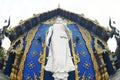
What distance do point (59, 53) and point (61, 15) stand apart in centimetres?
400

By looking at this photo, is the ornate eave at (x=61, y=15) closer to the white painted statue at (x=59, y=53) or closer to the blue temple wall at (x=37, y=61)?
the blue temple wall at (x=37, y=61)

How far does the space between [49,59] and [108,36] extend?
3.42 meters

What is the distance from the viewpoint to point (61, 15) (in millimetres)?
19750

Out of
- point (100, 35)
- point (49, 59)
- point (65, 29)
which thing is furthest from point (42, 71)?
point (100, 35)

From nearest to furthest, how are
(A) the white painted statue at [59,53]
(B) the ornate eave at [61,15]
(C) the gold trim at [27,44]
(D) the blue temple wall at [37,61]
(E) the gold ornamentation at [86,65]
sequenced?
1. (A) the white painted statue at [59,53]
2. (D) the blue temple wall at [37,61]
3. (C) the gold trim at [27,44]
4. (E) the gold ornamentation at [86,65]
5. (B) the ornate eave at [61,15]

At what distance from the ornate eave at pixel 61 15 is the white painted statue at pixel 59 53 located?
1.85 meters

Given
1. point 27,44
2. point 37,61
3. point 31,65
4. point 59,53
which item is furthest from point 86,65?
point 27,44

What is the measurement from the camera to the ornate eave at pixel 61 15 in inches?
728

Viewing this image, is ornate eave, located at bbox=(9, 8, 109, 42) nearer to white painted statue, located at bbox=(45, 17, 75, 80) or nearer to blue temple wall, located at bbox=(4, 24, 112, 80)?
blue temple wall, located at bbox=(4, 24, 112, 80)

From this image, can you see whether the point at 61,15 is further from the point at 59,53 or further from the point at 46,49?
the point at 59,53

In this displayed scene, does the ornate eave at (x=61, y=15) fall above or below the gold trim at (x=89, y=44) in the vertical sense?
above

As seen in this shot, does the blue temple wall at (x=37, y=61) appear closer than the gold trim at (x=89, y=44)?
Yes

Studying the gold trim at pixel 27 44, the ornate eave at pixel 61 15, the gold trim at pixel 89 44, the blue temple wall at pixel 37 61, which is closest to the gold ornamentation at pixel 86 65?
the blue temple wall at pixel 37 61

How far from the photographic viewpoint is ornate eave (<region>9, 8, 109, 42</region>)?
1850cm
